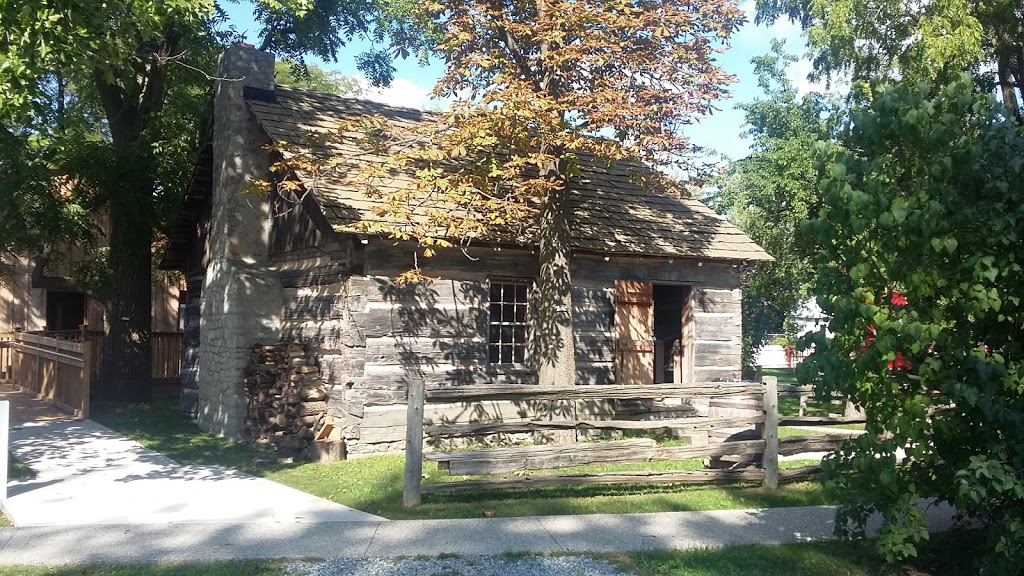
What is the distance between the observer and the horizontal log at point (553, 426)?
27.3 ft

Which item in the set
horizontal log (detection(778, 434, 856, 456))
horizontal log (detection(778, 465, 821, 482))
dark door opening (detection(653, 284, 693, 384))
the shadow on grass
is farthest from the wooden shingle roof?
the shadow on grass

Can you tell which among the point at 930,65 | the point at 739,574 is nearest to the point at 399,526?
the point at 739,574

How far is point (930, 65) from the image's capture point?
51.0 ft

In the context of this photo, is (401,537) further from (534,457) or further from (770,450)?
(770,450)

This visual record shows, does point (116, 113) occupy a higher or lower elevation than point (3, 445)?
higher

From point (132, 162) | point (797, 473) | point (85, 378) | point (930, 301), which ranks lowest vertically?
point (797, 473)

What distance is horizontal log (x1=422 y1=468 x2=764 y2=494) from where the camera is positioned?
820 cm

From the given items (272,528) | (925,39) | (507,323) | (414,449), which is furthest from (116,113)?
(925,39)

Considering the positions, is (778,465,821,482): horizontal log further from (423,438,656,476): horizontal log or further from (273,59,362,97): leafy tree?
(273,59,362,97): leafy tree

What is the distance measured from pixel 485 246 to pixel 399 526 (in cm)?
628

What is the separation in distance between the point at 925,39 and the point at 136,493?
15.0m

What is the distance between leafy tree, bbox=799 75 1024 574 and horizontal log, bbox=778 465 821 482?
361 cm

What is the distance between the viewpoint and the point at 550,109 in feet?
35.8

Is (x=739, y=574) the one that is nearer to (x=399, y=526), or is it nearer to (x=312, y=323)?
(x=399, y=526)
